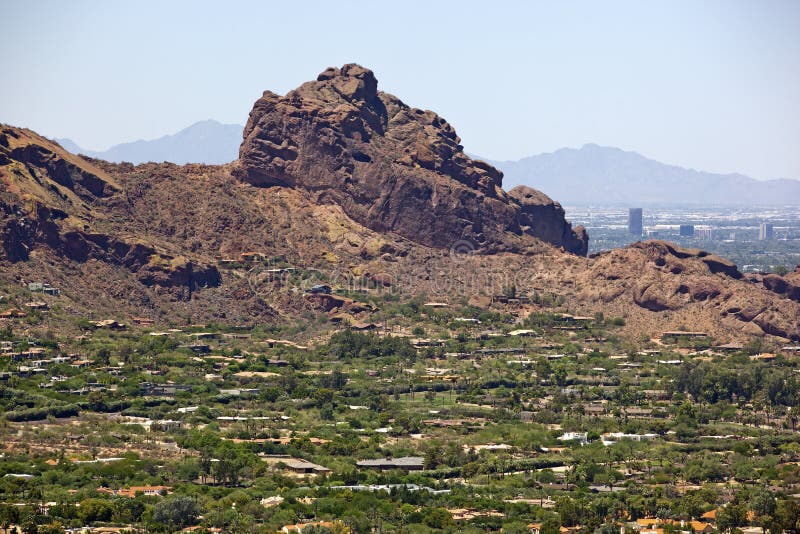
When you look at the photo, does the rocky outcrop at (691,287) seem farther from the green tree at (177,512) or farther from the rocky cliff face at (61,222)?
the green tree at (177,512)

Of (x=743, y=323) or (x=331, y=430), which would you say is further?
(x=743, y=323)

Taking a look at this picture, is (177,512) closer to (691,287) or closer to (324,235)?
(691,287)

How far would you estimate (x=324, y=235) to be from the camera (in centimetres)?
18038

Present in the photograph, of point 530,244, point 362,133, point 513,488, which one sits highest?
point 362,133

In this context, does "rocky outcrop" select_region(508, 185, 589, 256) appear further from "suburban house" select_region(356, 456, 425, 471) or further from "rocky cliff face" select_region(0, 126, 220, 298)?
"suburban house" select_region(356, 456, 425, 471)


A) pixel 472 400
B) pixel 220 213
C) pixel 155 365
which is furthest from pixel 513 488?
pixel 220 213

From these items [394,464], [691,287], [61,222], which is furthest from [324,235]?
[394,464]

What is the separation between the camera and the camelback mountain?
15925 cm

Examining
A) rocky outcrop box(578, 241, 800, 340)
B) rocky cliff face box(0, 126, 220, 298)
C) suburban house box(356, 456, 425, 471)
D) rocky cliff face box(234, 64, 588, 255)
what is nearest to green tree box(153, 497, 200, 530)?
suburban house box(356, 456, 425, 471)

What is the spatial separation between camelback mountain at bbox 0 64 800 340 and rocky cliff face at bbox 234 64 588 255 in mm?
189

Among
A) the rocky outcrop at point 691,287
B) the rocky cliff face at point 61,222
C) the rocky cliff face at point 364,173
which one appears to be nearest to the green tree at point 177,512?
the rocky cliff face at point 61,222

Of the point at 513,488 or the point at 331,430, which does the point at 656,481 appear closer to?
the point at 513,488

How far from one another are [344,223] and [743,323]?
4471 centimetres

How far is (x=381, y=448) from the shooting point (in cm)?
11512
